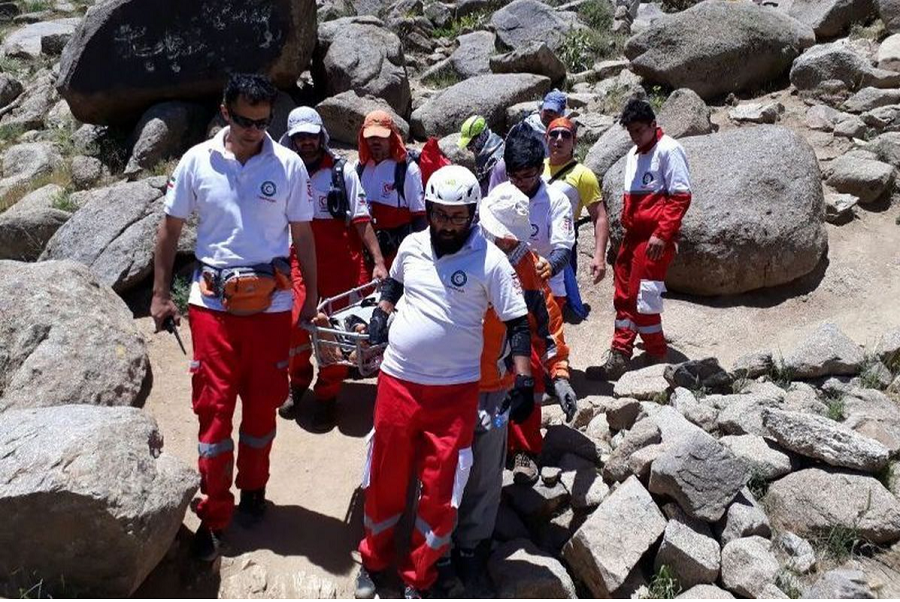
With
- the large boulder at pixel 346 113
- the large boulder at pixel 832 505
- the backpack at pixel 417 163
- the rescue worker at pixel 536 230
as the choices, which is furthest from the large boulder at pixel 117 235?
the large boulder at pixel 832 505

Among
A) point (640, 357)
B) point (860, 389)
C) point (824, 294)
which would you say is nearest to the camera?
point (860, 389)

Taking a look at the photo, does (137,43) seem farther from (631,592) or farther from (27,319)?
(631,592)

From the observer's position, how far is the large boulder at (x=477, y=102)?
1093 centimetres

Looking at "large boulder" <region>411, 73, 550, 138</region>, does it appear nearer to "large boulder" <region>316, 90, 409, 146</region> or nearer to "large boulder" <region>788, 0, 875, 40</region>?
"large boulder" <region>316, 90, 409, 146</region>

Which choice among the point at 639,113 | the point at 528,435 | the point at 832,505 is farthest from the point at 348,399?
the point at 832,505

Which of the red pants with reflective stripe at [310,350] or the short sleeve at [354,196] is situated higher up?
the short sleeve at [354,196]

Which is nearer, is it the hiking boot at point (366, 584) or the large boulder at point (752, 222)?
the hiking boot at point (366, 584)

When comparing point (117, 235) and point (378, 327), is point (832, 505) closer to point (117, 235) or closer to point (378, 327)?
point (378, 327)

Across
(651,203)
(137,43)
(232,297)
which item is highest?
(232,297)

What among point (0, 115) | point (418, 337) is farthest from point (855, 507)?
point (0, 115)

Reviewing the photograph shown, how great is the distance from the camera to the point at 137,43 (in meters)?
10.5

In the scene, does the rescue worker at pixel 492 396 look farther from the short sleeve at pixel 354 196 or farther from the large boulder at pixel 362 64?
the large boulder at pixel 362 64

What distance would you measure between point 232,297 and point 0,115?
1379cm

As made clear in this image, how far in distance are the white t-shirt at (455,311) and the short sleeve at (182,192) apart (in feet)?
4.04
